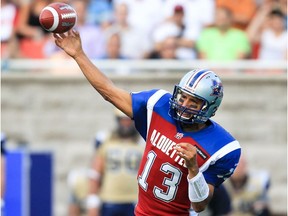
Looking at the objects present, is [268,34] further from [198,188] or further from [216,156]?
[198,188]

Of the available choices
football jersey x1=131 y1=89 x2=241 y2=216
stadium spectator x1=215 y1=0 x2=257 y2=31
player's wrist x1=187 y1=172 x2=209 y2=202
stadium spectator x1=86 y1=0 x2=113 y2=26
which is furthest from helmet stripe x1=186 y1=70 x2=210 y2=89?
stadium spectator x1=86 y1=0 x2=113 y2=26

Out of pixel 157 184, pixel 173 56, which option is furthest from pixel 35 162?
pixel 157 184

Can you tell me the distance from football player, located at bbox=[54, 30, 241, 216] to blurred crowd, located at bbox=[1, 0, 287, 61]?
5.84 metres

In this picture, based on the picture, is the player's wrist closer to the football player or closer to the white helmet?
the football player

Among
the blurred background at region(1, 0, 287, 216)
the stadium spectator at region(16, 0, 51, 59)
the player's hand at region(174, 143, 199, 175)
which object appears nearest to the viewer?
the player's hand at region(174, 143, 199, 175)

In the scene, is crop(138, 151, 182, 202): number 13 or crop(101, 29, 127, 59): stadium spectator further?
crop(101, 29, 127, 59): stadium spectator

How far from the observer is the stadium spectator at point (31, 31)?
14461 mm

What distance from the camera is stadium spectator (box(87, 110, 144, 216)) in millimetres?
12672

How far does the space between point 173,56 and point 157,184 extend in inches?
240

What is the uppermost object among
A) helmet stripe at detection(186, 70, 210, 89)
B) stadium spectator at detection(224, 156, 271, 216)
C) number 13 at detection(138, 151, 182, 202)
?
helmet stripe at detection(186, 70, 210, 89)

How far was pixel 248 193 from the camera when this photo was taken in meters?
13.1

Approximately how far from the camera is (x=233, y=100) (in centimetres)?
1412

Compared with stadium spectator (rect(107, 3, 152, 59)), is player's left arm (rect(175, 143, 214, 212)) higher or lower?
higher

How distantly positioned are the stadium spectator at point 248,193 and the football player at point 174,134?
16.2ft
